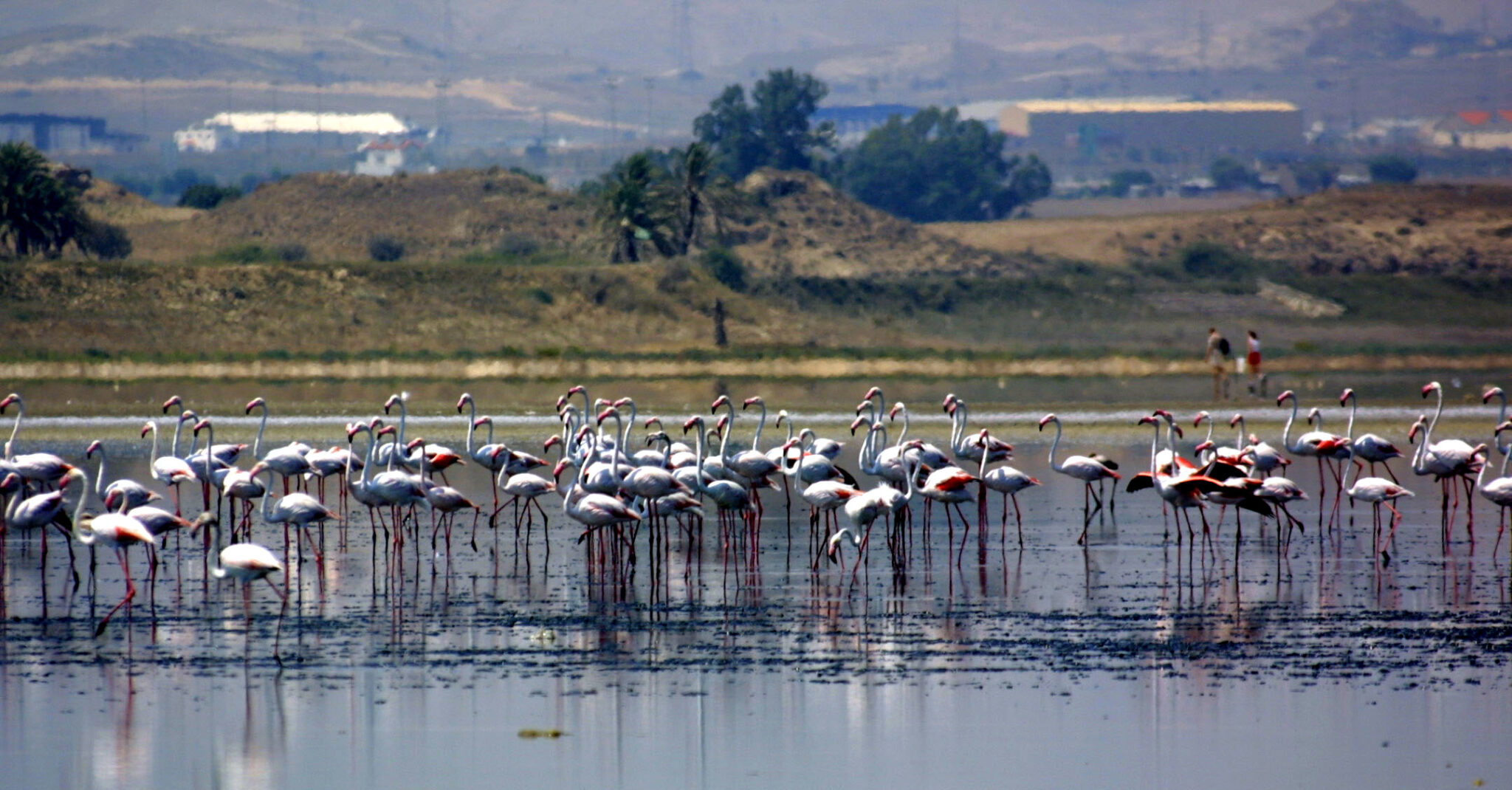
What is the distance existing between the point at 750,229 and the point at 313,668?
8554 centimetres

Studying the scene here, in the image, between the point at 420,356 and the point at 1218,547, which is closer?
the point at 1218,547

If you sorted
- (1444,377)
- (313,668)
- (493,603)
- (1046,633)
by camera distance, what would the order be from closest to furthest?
(313,668), (1046,633), (493,603), (1444,377)

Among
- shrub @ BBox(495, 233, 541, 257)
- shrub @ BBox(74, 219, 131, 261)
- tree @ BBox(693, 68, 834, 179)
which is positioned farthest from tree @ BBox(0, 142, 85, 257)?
tree @ BBox(693, 68, 834, 179)

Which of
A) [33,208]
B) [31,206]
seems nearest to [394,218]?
[33,208]

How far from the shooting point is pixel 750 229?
326 ft

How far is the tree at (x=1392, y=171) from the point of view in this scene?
7495 inches

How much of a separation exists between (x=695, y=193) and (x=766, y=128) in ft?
187

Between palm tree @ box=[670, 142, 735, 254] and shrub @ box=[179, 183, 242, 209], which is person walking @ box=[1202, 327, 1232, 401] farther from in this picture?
shrub @ box=[179, 183, 242, 209]

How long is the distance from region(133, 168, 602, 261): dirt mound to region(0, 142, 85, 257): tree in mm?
16199

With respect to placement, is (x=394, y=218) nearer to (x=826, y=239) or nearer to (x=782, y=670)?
(x=826, y=239)

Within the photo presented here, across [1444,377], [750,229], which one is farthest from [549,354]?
[750,229]

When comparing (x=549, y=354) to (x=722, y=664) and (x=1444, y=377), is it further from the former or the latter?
(x=722, y=664)

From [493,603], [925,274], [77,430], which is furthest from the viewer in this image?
[925,274]

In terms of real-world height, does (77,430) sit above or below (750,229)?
below
